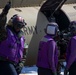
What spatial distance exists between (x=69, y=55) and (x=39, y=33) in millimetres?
4582

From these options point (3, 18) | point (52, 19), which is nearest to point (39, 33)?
point (52, 19)

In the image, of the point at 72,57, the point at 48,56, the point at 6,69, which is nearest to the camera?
the point at 6,69

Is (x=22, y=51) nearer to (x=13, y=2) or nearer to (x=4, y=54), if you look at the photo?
(x=4, y=54)

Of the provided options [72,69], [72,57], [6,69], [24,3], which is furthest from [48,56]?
[24,3]

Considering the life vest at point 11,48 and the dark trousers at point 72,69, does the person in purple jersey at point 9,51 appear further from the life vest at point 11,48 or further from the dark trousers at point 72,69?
the dark trousers at point 72,69

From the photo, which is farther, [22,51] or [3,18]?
[22,51]

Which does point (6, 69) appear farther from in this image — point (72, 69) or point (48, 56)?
point (72, 69)

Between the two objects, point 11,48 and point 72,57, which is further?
point 72,57

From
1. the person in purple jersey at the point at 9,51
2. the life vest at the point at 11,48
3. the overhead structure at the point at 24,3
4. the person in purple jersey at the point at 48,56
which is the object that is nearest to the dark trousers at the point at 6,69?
the person in purple jersey at the point at 9,51

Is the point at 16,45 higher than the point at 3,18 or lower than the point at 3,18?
lower

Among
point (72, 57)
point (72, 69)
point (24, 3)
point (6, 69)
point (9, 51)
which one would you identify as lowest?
point (72, 69)

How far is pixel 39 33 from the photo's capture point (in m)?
12.7

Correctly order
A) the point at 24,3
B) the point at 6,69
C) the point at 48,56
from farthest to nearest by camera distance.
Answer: the point at 24,3, the point at 48,56, the point at 6,69

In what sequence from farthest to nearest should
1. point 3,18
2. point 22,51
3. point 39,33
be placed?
point 39,33, point 22,51, point 3,18
